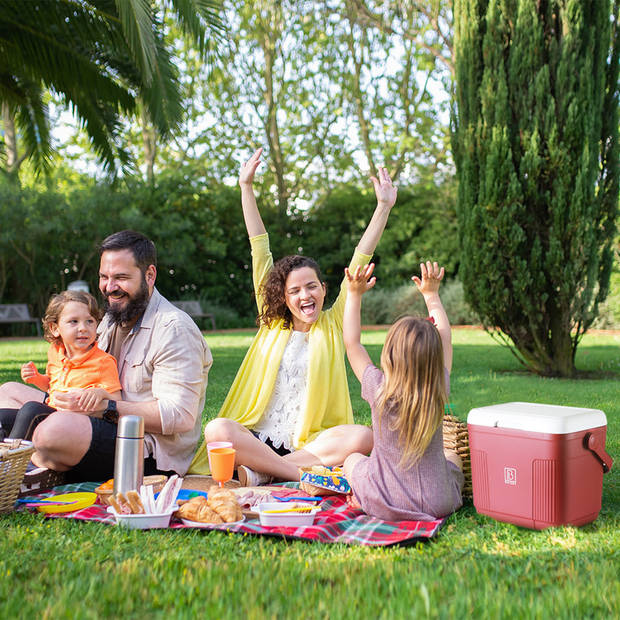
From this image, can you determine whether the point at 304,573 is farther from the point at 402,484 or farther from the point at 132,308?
the point at 132,308

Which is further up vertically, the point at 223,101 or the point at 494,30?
the point at 223,101

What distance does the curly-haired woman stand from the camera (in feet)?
12.8

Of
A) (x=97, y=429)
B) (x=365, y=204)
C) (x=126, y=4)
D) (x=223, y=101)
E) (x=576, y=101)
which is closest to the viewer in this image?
(x=97, y=429)

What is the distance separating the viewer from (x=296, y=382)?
4145mm

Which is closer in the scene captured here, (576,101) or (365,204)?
(576,101)

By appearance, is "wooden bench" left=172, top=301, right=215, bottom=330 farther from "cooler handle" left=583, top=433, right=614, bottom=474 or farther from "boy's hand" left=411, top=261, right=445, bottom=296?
"cooler handle" left=583, top=433, right=614, bottom=474

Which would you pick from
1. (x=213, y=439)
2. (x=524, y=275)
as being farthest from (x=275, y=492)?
(x=524, y=275)

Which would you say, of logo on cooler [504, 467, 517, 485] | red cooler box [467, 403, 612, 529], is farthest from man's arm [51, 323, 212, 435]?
logo on cooler [504, 467, 517, 485]

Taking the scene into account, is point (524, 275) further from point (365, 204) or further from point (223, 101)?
point (223, 101)

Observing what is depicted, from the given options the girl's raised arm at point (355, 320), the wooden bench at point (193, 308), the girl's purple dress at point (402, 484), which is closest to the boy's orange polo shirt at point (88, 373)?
the girl's raised arm at point (355, 320)

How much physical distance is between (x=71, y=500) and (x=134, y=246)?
1.42 metres

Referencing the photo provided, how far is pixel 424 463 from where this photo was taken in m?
3.19

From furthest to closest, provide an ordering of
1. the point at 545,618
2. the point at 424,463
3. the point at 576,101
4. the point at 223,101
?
the point at 223,101 < the point at 576,101 < the point at 424,463 < the point at 545,618

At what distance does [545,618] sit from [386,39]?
944 inches
